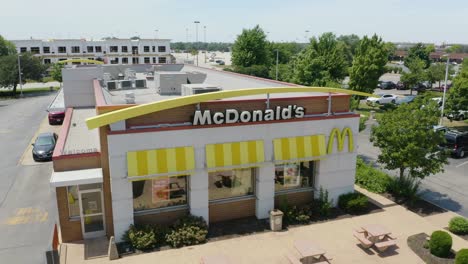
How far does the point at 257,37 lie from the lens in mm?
82188

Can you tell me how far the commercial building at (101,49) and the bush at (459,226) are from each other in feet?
332

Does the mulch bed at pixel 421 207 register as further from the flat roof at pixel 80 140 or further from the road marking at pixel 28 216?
the road marking at pixel 28 216

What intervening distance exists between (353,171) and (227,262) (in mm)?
9732

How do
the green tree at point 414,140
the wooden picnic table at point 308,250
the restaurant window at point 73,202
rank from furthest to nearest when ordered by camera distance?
the green tree at point 414,140
the restaurant window at point 73,202
the wooden picnic table at point 308,250

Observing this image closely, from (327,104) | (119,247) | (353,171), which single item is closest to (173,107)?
(119,247)

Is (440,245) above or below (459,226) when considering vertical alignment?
above

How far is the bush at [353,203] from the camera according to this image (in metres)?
19.5

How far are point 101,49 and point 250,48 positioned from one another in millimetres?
51634

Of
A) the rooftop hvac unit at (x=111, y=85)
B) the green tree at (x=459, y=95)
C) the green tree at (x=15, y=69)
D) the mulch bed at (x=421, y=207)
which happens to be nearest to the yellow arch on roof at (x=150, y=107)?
the mulch bed at (x=421, y=207)

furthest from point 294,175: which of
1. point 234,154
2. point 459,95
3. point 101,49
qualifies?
point 101,49

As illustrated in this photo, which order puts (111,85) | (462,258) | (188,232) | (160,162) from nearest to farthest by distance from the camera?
(462,258) < (160,162) < (188,232) < (111,85)

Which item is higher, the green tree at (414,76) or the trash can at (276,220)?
the green tree at (414,76)

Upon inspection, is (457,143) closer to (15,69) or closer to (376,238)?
(376,238)

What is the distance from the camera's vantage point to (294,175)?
786 inches
